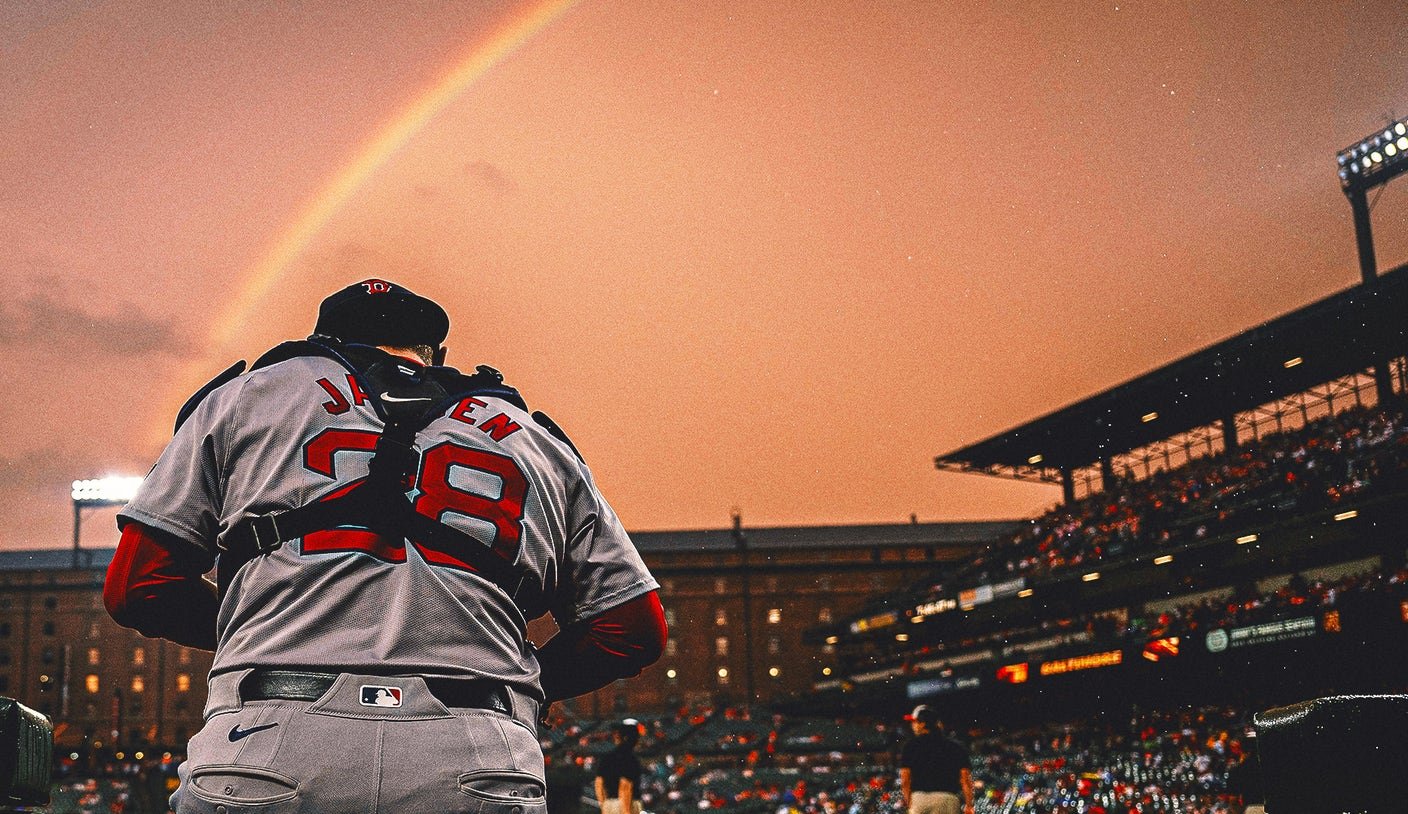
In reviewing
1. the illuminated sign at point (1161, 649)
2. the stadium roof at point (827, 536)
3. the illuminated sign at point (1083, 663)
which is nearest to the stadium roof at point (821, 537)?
the stadium roof at point (827, 536)

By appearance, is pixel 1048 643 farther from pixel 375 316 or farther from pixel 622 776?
pixel 375 316

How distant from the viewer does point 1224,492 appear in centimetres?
3831

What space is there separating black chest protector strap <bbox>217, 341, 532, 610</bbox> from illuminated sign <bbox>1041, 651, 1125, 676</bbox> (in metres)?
39.7

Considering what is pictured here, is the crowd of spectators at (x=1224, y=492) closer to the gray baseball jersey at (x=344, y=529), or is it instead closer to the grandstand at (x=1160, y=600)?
the grandstand at (x=1160, y=600)

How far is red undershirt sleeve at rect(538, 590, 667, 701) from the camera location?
7.98 ft

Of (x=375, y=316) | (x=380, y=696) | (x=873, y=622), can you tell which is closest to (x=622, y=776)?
(x=375, y=316)

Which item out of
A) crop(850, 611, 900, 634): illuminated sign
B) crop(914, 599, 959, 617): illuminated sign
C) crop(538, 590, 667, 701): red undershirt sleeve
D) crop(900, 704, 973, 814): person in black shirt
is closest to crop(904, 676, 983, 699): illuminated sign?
crop(914, 599, 959, 617): illuminated sign

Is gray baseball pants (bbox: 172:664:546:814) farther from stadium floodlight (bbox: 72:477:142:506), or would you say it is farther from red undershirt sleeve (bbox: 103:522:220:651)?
stadium floodlight (bbox: 72:477:142:506)

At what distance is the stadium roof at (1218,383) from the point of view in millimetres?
37750

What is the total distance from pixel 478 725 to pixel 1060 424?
50902 mm

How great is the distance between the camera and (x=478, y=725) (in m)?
1.99

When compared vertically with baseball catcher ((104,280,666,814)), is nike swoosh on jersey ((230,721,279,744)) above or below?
below

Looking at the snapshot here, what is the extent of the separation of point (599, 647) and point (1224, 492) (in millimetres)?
39757

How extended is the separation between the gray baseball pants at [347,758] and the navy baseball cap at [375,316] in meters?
0.76
